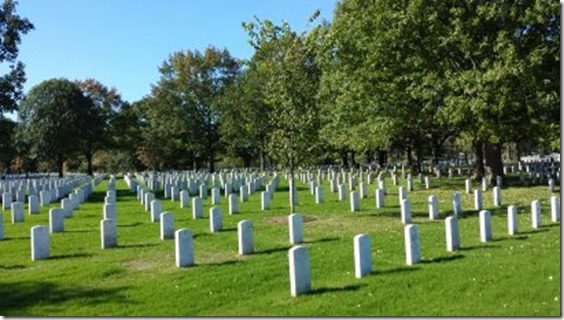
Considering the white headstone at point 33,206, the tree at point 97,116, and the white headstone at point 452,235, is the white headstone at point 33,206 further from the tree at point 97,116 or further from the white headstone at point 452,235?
the tree at point 97,116

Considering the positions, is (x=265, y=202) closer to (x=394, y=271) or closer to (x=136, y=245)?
(x=136, y=245)

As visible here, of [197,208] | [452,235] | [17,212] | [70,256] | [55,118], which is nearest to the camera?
[452,235]

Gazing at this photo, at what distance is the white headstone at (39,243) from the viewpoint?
12.7 metres

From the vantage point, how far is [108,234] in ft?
Answer: 46.1

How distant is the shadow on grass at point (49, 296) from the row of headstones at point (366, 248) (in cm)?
230

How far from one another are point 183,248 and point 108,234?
349 centimetres

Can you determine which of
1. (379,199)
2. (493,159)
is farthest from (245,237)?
(493,159)

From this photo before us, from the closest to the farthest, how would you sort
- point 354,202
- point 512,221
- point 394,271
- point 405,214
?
point 394,271, point 512,221, point 405,214, point 354,202

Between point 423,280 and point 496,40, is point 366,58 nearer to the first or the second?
point 496,40

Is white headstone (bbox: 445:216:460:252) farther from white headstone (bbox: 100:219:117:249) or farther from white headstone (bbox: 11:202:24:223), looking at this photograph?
white headstone (bbox: 11:202:24:223)

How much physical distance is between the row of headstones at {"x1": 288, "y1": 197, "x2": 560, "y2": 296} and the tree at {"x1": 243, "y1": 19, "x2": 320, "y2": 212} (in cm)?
422

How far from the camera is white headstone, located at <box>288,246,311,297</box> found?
8930 millimetres

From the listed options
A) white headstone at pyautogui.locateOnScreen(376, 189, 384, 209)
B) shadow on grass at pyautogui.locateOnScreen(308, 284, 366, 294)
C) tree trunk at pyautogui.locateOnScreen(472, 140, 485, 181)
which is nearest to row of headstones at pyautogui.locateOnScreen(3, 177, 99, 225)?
white headstone at pyautogui.locateOnScreen(376, 189, 384, 209)

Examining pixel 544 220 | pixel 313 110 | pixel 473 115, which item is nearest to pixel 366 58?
pixel 473 115
